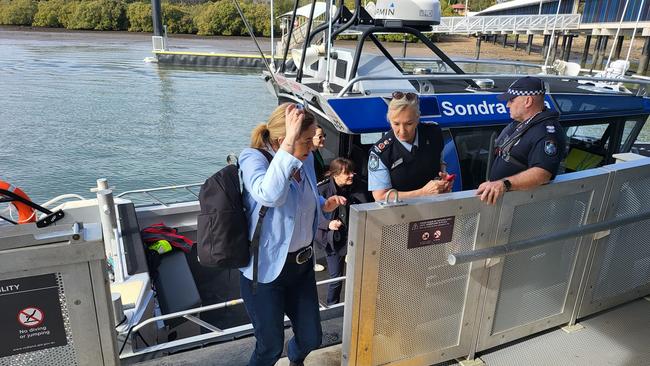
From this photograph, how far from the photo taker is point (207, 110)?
1872 centimetres

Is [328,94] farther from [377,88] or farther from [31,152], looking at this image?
[31,152]

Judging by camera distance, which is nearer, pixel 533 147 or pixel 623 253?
pixel 533 147

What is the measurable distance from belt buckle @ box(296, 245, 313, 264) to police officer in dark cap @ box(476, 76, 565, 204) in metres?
1.07

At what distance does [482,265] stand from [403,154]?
29.8 inches

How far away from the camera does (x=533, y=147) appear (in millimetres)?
2746

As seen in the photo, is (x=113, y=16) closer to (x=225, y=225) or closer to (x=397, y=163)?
(x=397, y=163)

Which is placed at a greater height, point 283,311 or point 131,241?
point 283,311

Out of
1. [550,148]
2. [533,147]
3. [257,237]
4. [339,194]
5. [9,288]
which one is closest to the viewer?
[9,288]

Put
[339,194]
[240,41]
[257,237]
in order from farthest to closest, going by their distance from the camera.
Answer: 1. [240,41]
2. [339,194]
3. [257,237]

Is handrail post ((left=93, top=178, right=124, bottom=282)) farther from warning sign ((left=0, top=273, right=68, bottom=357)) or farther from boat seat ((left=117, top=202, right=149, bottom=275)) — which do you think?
warning sign ((left=0, top=273, right=68, bottom=357))

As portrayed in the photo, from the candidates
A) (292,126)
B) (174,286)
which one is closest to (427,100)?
(292,126)

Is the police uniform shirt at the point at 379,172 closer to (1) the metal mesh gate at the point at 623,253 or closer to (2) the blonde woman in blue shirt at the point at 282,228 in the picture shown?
(2) the blonde woman in blue shirt at the point at 282,228

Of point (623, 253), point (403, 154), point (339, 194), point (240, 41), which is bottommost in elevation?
point (240, 41)

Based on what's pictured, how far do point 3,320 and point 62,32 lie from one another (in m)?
59.2
